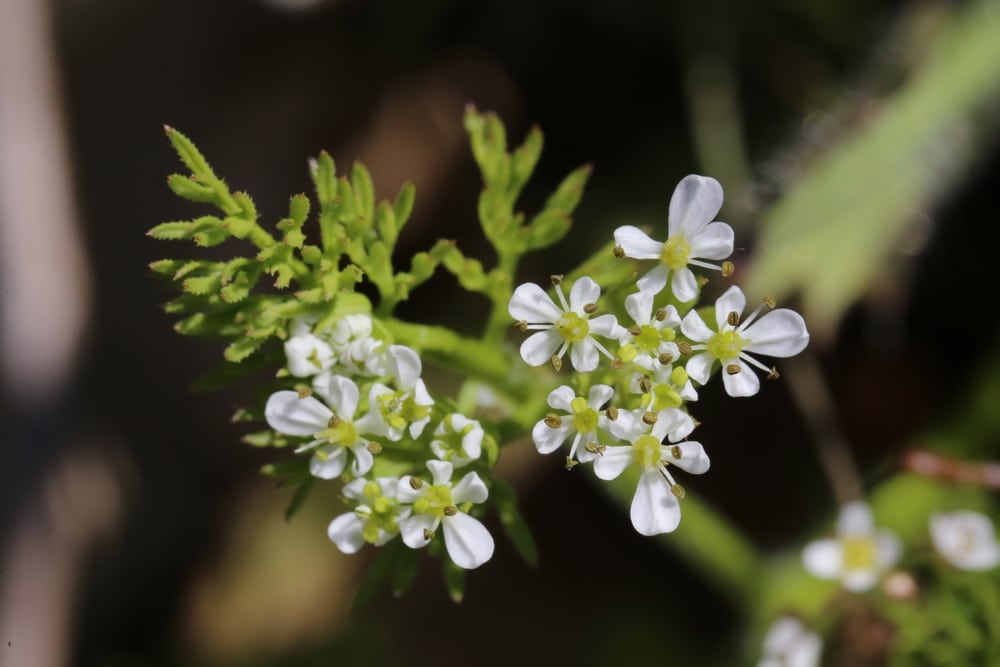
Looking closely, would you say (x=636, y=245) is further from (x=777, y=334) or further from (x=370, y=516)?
(x=370, y=516)

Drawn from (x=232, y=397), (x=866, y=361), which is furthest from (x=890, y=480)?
(x=232, y=397)

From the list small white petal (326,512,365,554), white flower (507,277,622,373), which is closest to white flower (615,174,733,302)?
white flower (507,277,622,373)

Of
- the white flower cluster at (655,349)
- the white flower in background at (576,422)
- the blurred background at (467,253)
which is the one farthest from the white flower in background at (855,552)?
the white flower in background at (576,422)

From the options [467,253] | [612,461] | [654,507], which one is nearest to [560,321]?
[612,461]

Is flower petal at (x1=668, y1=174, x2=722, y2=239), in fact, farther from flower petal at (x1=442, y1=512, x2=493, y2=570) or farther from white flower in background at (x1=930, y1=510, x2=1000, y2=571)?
white flower in background at (x1=930, y1=510, x2=1000, y2=571)

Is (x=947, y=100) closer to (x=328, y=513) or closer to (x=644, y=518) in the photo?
(x=644, y=518)
